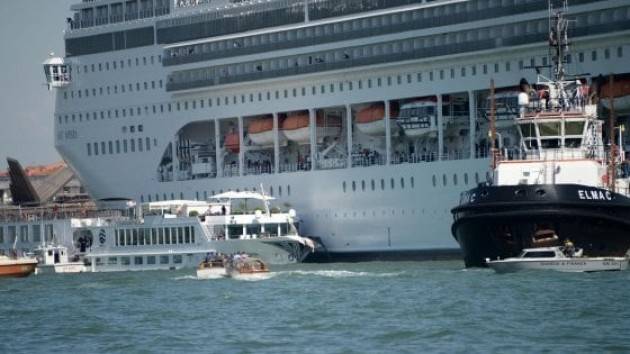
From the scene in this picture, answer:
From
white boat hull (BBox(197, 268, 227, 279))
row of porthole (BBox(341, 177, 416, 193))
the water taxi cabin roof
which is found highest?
row of porthole (BBox(341, 177, 416, 193))

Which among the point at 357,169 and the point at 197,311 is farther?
the point at 357,169

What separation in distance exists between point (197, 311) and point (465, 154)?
28383 millimetres

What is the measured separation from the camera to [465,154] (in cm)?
8312

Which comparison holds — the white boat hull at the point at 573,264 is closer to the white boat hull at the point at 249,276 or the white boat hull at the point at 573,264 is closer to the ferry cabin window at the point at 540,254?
the ferry cabin window at the point at 540,254

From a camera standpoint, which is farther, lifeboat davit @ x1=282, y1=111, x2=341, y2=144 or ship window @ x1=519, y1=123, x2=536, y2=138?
lifeboat davit @ x1=282, y1=111, x2=341, y2=144

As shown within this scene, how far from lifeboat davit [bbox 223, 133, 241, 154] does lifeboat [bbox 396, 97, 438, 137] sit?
11.2m

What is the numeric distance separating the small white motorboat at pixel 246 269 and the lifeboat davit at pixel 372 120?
47.4 feet

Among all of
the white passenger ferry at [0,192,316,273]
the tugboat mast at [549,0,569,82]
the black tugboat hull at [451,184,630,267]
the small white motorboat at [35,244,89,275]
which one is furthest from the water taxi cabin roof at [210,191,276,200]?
the black tugboat hull at [451,184,630,267]

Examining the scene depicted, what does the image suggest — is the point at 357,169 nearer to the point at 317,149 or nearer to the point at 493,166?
the point at 317,149

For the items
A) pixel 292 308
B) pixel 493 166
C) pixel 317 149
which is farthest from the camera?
pixel 317 149

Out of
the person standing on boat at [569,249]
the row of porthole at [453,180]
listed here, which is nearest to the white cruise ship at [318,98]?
the row of porthole at [453,180]

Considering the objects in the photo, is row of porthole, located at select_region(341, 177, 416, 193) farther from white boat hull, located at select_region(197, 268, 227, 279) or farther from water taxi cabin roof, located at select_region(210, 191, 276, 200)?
white boat hull, located at select_region(197, 268, 227, 279)

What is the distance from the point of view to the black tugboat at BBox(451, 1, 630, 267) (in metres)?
64.7

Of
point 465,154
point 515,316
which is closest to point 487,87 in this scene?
point 465,154
